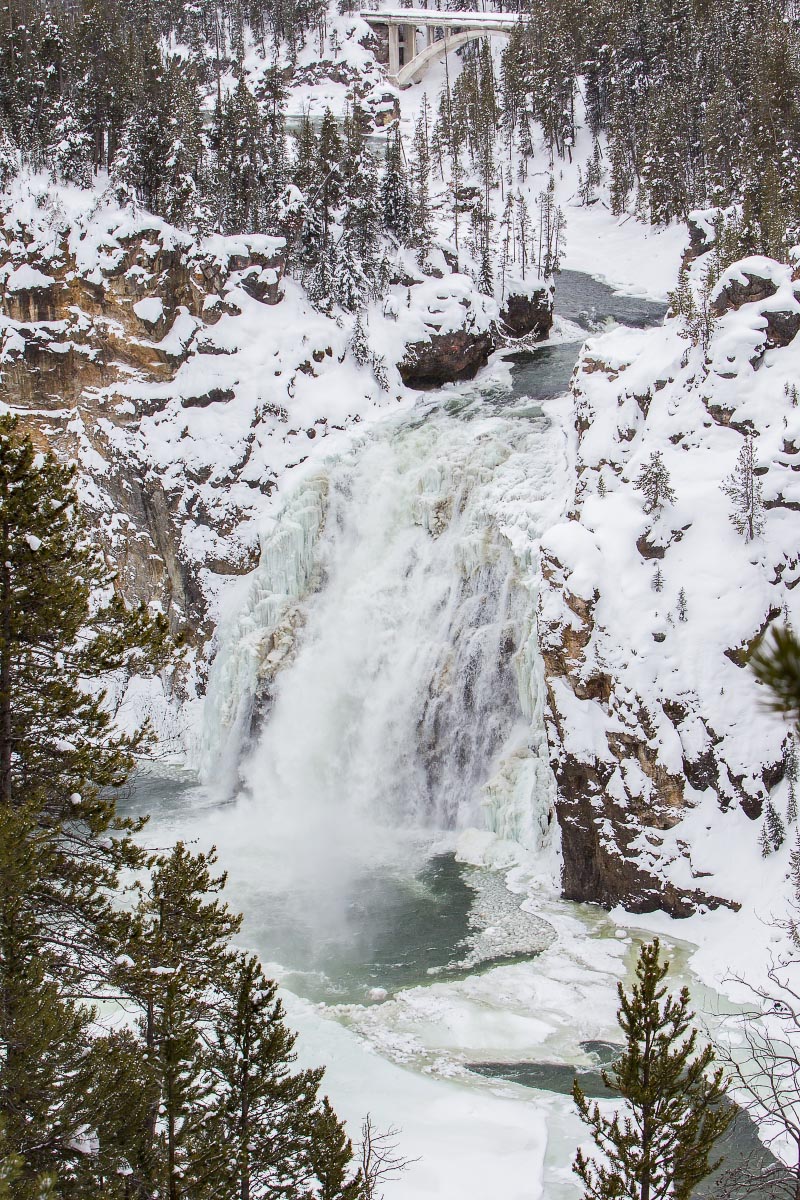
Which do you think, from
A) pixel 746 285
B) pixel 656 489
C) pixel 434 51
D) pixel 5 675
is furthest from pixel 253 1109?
pixel 434 51

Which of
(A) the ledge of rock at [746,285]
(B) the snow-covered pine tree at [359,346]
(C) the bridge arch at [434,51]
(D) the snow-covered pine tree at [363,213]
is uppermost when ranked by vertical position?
(C) the bridge arch at [434,51]

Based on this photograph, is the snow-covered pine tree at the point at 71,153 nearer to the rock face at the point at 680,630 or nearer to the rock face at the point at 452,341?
the rock face at the point at 452,341

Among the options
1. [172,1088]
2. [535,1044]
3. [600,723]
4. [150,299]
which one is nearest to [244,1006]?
[172,1088]

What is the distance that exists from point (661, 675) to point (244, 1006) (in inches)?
531

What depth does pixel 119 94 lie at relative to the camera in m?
48.1

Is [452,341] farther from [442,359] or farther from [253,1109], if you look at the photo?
[253,1109]

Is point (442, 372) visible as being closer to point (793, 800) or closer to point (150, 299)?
point (150, 299)

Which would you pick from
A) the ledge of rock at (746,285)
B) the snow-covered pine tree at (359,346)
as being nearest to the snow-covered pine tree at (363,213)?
the snow-covered pine tree at (359,346)

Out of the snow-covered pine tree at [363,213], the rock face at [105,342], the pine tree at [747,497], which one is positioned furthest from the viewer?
the snow-covered pine tree at [363,213]

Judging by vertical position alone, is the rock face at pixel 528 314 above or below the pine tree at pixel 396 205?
below

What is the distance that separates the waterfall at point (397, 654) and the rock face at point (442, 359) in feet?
18.0

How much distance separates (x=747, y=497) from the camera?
2194cm

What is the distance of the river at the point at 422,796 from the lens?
52.1 feet

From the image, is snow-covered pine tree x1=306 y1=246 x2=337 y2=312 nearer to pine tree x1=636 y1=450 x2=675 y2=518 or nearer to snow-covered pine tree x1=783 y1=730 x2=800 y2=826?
pine tree x1=636 y1=450 x2=675 y2=518
